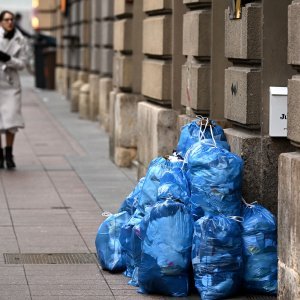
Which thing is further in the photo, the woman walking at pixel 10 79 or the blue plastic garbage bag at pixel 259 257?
the woman walking at pixel 10 79

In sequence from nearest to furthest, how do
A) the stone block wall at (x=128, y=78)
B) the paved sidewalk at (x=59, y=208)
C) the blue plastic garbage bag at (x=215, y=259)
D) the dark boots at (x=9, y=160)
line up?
1. the blue plastic garbage bag at (x=215, y=259)
2. the paved sidewalk at (x=59, y=208)
3. the dark boots at (x=9, y=160)
4. the stone block wall at (x=128, y=78)

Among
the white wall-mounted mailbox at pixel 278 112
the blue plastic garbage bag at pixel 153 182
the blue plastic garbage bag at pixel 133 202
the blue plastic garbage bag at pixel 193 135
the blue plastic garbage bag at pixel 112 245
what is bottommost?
the blue plastic garbage bag at pixel 112 245

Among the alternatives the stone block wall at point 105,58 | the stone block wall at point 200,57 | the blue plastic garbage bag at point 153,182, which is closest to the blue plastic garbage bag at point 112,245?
the blue plastic garbage bag at point 153,182

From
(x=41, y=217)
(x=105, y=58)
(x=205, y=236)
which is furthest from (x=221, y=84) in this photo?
(x=105, y=58)

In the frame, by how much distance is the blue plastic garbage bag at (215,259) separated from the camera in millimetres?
7004

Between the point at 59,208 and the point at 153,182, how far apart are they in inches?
130

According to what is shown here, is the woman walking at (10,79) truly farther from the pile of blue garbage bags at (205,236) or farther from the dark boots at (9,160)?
the pile of blue garbage bags at (205,236)

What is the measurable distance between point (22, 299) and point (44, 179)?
6.09 meters

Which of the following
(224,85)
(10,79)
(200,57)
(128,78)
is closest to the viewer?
(224,85)

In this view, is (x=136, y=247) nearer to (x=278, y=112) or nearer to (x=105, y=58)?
(x=278, y=112)

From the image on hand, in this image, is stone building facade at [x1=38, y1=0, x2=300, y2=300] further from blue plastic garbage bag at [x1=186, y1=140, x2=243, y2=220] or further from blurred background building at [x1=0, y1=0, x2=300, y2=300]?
blue plastic garbage bag at [x1=186, y1=140, x2=243, y2=220]

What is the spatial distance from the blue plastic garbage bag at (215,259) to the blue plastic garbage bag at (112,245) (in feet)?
3.13

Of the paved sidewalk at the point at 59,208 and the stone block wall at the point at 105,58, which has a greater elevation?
the stone block wall at the point at 105,58

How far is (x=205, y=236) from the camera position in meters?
7.00
